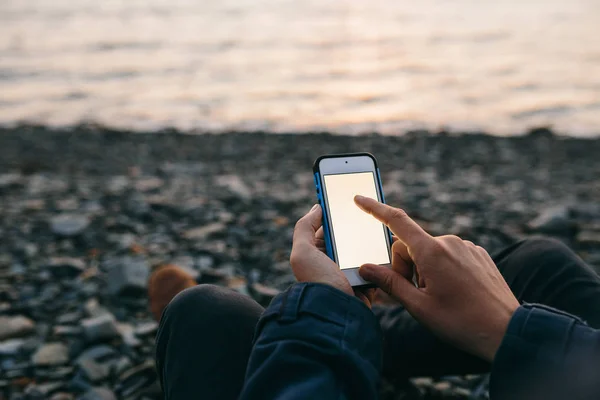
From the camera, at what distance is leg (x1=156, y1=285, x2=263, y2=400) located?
1796 mm

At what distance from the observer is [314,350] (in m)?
1.41

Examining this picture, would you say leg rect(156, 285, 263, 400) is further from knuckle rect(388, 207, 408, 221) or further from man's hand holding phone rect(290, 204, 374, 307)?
knuckle rect(388, 207, 408, 221)

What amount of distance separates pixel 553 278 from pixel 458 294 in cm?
81

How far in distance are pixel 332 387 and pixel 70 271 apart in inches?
146

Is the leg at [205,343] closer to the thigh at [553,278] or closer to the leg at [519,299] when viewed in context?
the leg at [519,299]

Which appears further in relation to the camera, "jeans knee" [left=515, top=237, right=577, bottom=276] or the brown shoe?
the brown shoe

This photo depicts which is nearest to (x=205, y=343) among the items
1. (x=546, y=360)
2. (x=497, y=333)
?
(x=497, y=333)

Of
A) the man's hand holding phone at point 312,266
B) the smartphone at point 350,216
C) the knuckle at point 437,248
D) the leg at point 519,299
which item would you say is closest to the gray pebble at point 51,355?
the leg at point 519,299

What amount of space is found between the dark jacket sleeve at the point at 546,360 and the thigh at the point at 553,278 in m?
0.66

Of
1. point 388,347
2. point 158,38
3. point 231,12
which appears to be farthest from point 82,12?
point 388,347

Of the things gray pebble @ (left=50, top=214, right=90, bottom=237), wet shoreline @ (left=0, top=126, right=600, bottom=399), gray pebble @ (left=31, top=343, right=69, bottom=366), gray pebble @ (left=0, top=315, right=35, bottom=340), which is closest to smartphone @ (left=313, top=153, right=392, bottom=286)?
wet shoreline @ (left=0, top=126, right=600, bottom=399)

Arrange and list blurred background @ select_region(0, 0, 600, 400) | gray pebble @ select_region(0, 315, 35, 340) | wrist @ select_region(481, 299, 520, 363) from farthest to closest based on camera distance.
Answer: blurred background @ select_region(0, 0, 600, 400) → gray pebble @ select_region(0, 315, 35, 340) → wrist @ select_region(481, 299, 520, 363)

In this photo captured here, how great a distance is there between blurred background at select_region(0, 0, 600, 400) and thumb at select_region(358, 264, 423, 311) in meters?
1.28

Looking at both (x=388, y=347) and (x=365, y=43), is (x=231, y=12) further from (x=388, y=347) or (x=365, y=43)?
(x=388, y=347)
